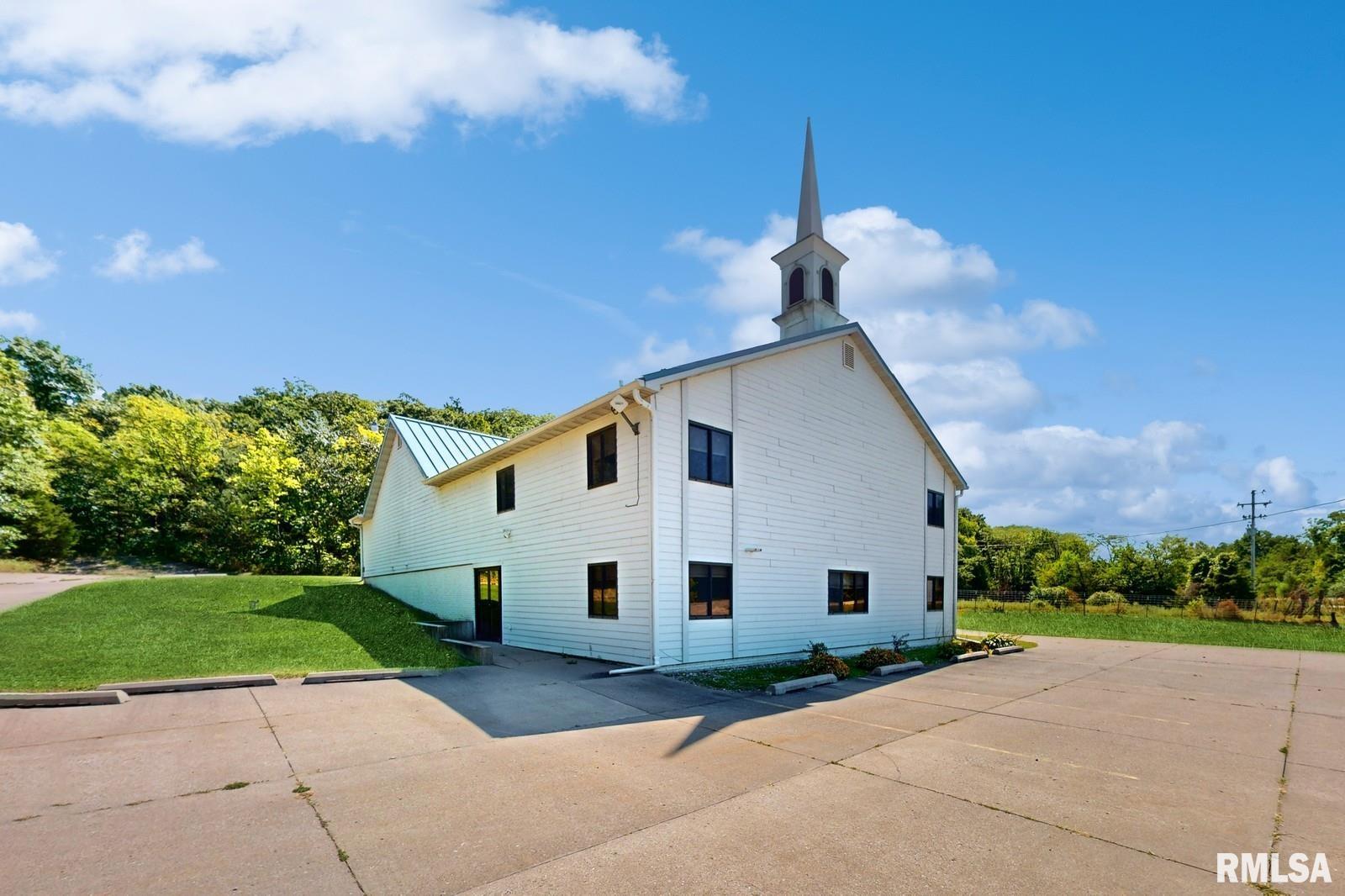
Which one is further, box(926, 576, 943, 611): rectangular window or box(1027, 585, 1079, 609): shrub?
box(1027, 585, 1079, 609): shrub

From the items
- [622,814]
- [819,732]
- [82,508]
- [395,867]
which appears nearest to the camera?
[395,867]

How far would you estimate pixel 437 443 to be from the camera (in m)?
22.2

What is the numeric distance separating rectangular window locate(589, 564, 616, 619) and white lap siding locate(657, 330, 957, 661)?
148 cm

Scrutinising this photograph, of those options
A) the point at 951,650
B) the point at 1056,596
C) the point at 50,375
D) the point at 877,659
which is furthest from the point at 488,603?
the point at 50,375

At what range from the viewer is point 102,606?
14.5m

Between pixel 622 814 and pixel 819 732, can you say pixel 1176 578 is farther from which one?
pixel 622 814

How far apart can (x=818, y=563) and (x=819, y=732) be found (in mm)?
7826

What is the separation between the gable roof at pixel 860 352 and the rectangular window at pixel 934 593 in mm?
3831

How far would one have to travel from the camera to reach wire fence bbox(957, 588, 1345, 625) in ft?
87.8

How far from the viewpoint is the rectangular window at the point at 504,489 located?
656 inches

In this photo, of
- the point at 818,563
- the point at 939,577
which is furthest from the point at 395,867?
the point at 939,577

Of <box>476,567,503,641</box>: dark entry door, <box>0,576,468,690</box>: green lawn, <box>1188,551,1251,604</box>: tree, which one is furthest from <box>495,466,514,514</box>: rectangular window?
<box>1188,551,1251,604</box>: tree

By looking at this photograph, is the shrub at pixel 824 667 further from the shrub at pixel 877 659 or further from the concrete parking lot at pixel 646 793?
the concrete parking lot at pixel 646 793

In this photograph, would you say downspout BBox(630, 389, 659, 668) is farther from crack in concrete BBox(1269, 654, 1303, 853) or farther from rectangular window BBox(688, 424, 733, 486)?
crack in concrete BBox(1269, 654, 1303, 853)
